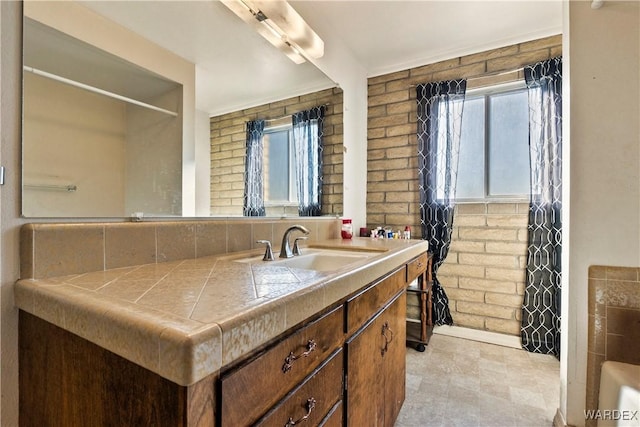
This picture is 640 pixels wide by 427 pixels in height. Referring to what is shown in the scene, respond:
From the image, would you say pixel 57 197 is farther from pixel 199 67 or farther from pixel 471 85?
pixel 471 85

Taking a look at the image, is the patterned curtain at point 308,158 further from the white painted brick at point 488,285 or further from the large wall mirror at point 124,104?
the white painted brick at point 488,285

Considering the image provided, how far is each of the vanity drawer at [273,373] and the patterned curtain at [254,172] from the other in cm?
88

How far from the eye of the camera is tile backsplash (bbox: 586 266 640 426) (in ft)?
4.21

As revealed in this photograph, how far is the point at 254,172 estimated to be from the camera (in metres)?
1.58

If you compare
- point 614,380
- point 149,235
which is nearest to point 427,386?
point 614,380

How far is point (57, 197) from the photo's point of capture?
0.81 meters

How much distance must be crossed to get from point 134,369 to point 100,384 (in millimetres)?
137

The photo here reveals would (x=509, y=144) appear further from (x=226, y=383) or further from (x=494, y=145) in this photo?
(x=226, y=383)

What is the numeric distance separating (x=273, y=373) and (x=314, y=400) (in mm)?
239

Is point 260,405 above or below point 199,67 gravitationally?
below

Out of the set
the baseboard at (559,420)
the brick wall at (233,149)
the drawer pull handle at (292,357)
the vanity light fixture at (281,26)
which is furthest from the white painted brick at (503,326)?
the vanity light fixture at (281,26)

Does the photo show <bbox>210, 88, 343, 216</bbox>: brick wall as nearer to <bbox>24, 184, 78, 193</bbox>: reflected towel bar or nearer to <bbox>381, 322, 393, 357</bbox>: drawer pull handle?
<bbox>24, 184, 78, 193</bbox>: reflected towel bar

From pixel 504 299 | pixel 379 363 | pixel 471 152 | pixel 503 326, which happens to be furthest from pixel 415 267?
pixel 471 152

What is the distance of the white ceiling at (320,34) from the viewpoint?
1.13 meters
